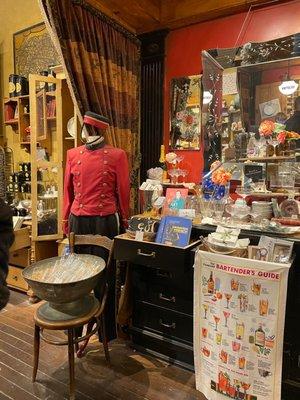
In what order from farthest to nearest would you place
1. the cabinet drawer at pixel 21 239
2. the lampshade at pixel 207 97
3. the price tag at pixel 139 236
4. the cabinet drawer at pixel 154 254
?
the cabinet drawer at pixel 21 239 < the lampshade at pixel 207 97 < the price tag at pixel 139 236 < the cabinet drawer at pixel 154 254

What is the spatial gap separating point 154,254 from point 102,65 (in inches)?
60.1

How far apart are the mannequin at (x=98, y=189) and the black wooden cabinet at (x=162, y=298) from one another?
0.89 feet

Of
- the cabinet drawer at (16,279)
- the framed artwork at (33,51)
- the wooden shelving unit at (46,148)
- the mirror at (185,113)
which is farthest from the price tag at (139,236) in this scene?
the framed artwork at (33,51)

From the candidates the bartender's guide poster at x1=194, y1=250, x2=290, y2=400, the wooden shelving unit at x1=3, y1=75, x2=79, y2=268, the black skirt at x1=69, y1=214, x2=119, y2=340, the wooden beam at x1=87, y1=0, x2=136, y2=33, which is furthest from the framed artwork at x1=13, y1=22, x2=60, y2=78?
the bartender's guide poster at x1=194, y1=250, x2=290, y2=400

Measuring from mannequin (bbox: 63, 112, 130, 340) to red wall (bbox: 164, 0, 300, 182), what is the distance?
62cm

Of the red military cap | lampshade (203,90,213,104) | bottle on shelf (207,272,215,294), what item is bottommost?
bottle on shelf (207,272,215,294)

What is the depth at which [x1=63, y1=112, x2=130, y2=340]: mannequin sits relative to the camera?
231 cm

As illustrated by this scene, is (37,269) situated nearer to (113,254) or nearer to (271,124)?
(113,254)

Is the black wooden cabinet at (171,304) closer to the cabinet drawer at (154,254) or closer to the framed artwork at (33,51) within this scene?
the cabinet drawer at (154,254)

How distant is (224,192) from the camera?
2297 millimetres

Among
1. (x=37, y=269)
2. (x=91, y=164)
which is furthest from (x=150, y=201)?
(x=37, y=269)

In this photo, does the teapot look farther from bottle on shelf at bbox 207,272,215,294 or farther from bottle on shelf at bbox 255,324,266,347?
bottle on shelf at bbox 255,324,266,347

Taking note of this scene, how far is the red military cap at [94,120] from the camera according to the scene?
2.34m

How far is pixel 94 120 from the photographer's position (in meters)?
2.34
